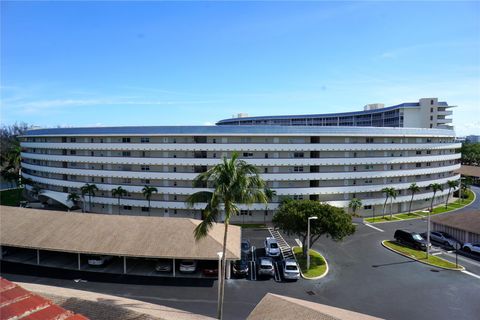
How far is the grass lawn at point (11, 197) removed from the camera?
76281 mm

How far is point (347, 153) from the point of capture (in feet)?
208

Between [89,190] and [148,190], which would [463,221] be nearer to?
[148,190]

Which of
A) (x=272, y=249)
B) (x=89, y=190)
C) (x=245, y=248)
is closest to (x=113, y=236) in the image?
(x=245, y=248)

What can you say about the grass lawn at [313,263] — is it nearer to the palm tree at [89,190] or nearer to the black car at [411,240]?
the black car at [411,240]

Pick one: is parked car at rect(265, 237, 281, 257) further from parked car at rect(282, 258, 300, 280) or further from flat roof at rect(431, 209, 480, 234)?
flat roof at rect(431, 209, 480, 234)

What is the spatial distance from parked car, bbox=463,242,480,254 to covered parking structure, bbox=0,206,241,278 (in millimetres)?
31683

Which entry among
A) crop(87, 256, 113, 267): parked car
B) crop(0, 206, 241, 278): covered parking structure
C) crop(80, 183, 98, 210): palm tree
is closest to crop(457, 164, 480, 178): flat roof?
crop(0, 206, 241, 278): covered parking structure

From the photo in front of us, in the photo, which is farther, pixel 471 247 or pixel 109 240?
pixel 471 247

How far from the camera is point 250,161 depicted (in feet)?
195

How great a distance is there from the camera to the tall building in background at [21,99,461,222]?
6000 centimetres

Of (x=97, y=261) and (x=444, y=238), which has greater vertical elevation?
(x=97, y=261)

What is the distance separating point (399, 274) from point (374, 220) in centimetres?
2761

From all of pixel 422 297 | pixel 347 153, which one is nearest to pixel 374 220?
pixel 347 153

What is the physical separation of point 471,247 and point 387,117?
93908mm
